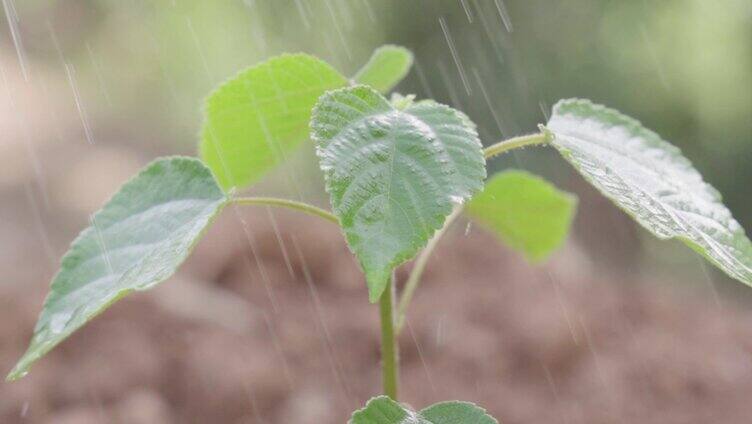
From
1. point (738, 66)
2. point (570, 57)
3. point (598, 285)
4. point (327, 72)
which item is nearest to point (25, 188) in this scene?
point (598, 285)

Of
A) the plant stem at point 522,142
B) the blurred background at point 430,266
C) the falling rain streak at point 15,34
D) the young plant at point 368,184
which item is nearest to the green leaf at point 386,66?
the young plant at point 368,184

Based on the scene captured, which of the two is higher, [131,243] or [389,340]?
[131,243]

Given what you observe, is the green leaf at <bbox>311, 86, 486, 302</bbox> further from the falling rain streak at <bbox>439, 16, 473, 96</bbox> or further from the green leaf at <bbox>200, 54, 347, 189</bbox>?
the falling rain streak at <bbox>439, 16, 473, 96</bbox>

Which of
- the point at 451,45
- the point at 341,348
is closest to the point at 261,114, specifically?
the point at 341,348

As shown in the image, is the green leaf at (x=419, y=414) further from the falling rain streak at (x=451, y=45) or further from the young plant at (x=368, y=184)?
the falling rain streak at (x=451, y=45)

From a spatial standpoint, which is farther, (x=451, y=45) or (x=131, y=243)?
(x=451, y=45)

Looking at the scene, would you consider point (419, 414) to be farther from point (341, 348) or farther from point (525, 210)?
point (341, 348)

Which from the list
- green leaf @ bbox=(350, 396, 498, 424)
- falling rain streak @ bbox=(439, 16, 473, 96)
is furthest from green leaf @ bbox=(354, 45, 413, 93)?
falling rain streak @ bbox=(439, 16, 473, 96)
